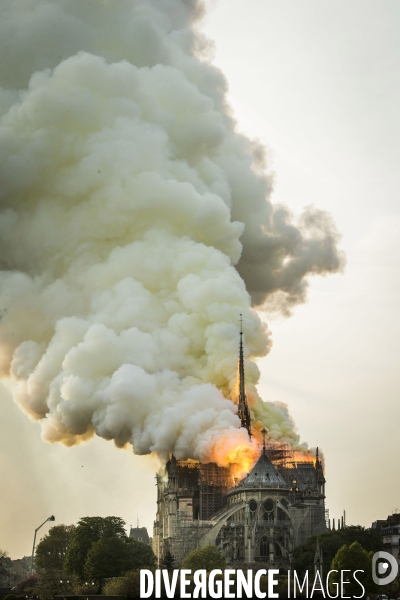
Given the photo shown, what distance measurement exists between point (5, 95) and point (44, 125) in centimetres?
932

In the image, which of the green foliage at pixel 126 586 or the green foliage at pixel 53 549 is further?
the green foliage at pixel 53 549

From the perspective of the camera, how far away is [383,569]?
4272 inches

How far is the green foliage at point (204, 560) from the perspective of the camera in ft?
393

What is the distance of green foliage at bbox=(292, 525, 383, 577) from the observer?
122250 mm

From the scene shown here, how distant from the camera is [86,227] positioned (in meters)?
138

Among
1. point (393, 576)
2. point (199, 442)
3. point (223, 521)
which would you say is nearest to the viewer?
point (393, 576)

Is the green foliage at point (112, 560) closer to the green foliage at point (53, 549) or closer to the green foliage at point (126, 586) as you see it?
the green foliage at point (126, 586)

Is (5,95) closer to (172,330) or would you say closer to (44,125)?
(44,125)

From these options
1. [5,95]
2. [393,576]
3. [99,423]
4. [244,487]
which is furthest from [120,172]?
[393,576]

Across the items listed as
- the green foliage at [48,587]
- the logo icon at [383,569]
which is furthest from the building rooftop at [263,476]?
the green foliage at [48,587]

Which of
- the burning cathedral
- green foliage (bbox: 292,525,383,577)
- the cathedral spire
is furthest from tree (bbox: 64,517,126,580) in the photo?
green foliage (bbox: 292,525,383,577)

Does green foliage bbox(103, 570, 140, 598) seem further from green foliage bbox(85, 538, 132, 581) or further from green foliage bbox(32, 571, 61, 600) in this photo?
green foliage bbox(32, 571, 61, 600)

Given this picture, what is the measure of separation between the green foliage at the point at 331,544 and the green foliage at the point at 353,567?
14325 millimetres

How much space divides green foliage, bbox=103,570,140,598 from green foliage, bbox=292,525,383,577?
16.9 meters
